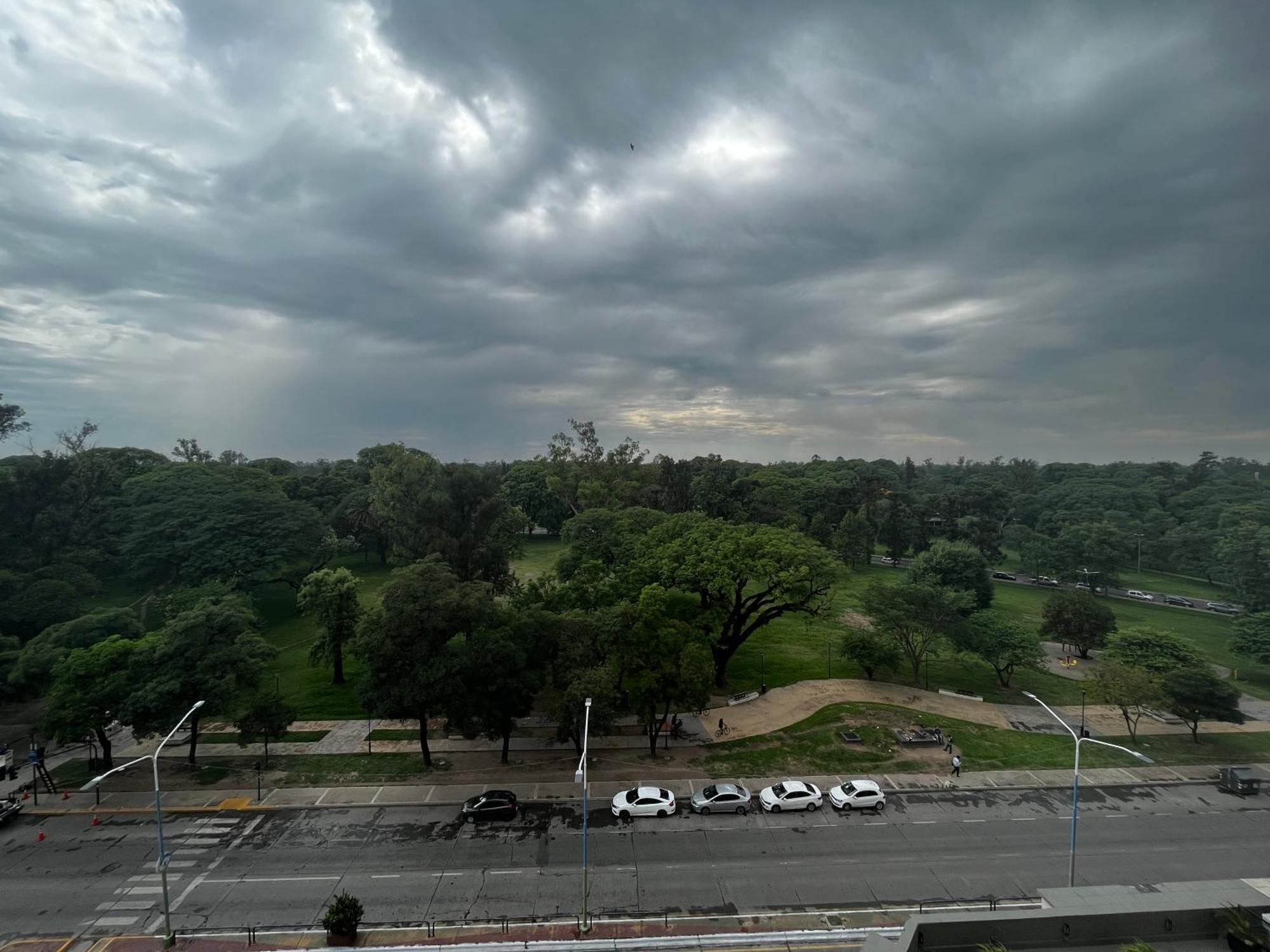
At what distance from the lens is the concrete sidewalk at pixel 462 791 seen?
28.2 metres

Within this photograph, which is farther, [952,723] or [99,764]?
[952,723]

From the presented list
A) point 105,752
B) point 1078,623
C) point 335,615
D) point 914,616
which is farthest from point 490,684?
point 1078,623

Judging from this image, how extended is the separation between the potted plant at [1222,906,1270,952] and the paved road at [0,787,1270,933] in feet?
33.6

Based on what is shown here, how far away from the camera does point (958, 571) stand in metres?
62.1

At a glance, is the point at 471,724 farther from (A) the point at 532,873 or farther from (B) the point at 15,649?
(B) the point at 15,649

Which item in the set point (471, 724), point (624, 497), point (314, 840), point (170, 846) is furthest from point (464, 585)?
point (624, 497)

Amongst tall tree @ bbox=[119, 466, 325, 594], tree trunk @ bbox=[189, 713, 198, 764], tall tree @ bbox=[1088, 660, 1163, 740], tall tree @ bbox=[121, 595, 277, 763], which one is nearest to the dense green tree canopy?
tall tree @ bbox=[119, 466, 325, 594]

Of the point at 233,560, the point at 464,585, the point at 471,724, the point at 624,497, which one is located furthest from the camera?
the point at 624,497

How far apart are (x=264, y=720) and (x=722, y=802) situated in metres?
23.8

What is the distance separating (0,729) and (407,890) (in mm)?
34773

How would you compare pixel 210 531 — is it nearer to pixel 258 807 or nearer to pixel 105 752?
pixel 105 752

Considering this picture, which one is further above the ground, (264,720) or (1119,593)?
(264,720)

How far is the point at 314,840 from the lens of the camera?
25.5 meters

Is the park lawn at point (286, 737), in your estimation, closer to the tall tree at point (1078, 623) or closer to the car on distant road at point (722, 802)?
the car on distant road at point (722, 802)
